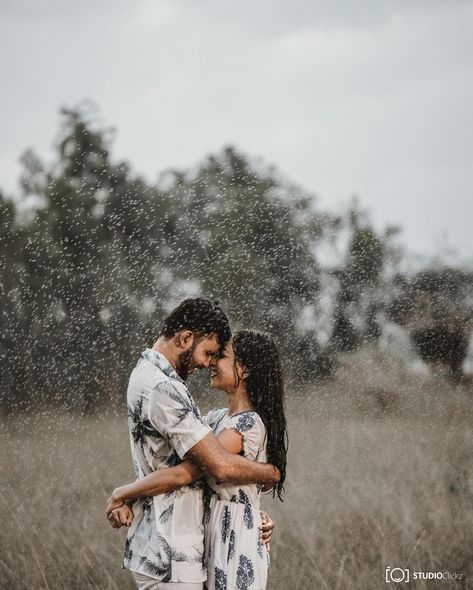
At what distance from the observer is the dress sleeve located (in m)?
2.23

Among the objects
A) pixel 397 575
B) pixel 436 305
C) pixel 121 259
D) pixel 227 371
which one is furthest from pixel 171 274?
pixel 227 371

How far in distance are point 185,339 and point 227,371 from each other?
223 mm

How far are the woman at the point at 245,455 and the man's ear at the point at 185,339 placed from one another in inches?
5.9

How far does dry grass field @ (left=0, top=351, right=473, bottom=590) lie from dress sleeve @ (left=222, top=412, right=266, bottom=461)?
211 cm

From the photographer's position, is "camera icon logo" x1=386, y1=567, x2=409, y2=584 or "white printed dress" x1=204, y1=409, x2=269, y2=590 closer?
"white printed dress" x1=204, y1=409, x2=269, y2=590

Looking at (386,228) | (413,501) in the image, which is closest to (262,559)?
(413,501)

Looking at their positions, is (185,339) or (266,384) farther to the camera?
(266,384)

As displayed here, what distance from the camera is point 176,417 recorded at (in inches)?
78.8

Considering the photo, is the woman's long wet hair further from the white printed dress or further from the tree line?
the tree line

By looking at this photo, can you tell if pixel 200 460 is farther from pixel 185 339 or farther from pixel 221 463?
pixel 185 339

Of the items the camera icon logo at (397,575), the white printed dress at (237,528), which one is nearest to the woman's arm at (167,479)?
the white printed dress at (237,528)

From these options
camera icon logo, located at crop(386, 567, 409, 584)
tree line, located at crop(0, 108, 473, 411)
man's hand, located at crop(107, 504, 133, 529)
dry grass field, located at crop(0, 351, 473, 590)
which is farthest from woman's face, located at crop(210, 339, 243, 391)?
tree line, located at crop(0, 108, 473, 411)

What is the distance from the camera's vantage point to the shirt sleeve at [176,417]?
2.00 m

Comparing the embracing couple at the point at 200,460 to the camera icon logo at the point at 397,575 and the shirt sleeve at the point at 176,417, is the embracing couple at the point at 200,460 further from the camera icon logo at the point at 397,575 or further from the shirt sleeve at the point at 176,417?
the camera icon logo at the point at 397,575
